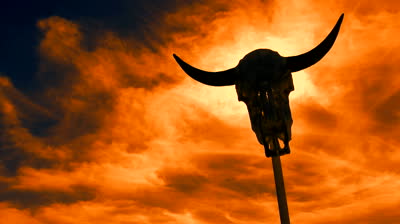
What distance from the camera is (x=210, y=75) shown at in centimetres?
734

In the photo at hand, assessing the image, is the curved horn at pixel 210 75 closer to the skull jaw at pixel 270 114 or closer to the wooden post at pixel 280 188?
the skull jaw at pixel 270 114

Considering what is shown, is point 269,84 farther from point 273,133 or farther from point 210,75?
point 210,75

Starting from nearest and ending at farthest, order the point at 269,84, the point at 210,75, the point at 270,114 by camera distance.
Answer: the point at 270,114
the point at 269,84
the point at 210,75

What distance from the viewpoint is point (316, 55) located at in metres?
6.83

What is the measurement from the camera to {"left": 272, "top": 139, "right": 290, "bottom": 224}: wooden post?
579 cm

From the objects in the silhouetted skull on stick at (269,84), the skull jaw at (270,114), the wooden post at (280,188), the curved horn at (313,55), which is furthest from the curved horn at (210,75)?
the wooden post at (280,188)

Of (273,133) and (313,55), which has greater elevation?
(313,55)

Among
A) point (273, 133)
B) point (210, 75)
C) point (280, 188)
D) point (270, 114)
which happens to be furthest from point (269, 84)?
point (280, 188)

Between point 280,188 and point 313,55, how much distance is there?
2681 mm

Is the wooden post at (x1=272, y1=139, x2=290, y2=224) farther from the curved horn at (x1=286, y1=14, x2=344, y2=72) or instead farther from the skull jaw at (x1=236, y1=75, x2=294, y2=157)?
the curved horn at (x1=286, y1=14, x2=344, y2=72)

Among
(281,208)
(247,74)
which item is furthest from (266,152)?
(247,74)

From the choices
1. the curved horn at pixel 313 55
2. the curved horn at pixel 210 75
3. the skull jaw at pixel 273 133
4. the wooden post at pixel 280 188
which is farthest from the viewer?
the curved horn at pixel 210 75

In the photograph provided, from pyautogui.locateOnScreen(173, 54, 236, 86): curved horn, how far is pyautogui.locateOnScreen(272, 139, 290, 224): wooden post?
1.70m

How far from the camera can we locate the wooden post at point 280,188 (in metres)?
5.79
